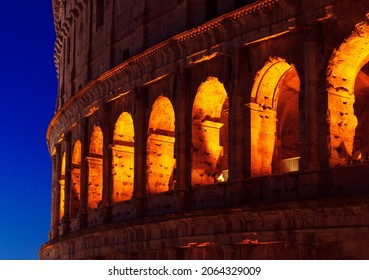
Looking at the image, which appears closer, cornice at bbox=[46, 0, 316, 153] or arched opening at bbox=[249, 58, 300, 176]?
arched opening at bbox=[249, 58, 300, 176]

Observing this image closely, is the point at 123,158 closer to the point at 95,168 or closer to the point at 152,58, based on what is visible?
the point at 95,168

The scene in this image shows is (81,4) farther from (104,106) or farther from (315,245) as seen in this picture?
(315,245)

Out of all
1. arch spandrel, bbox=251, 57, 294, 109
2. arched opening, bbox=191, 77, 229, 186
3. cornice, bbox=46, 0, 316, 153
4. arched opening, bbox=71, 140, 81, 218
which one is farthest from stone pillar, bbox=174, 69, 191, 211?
arched opening, bbox=71, 140, 81, 218

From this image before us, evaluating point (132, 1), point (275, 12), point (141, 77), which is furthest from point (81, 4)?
point (275, 12)

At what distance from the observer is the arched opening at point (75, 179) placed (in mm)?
29516

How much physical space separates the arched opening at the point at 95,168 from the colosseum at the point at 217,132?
1.3 inches

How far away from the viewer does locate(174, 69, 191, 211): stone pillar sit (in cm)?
2197

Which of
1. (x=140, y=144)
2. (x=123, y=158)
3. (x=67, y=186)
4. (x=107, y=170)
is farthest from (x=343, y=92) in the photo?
(x=67, y=186)

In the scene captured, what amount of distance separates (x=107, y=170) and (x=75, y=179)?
158 inches

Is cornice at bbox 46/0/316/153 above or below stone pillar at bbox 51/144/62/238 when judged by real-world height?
above

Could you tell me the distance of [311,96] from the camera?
18469mm

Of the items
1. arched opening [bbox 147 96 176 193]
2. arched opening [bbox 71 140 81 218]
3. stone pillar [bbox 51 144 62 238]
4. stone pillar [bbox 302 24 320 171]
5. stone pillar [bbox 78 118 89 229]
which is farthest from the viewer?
stone pillar [bbox 51 144 62 238]

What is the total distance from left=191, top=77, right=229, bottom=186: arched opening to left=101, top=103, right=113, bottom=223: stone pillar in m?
4.38

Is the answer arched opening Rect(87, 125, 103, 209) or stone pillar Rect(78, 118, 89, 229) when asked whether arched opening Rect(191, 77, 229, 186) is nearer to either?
arched opening Rect(87, 125, 103, 209)
